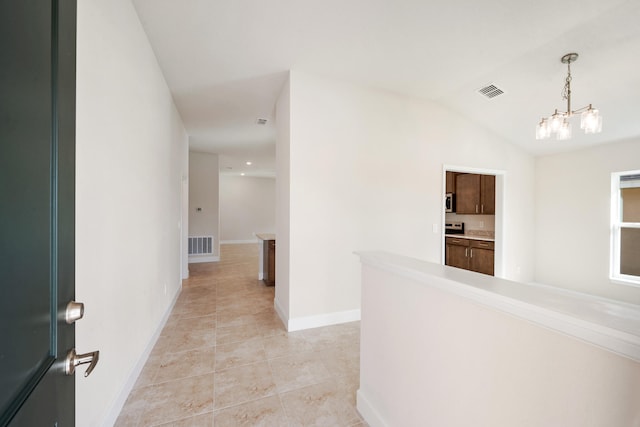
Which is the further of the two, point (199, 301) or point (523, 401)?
point (199, 301)

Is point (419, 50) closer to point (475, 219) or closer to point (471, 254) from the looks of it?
point (471, 254)

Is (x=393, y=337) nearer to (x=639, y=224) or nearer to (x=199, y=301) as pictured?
(x=199, y=301)

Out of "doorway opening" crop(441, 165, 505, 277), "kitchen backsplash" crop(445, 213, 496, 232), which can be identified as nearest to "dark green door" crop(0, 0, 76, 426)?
"doorway opening" crop(441, 165, 505, 277)

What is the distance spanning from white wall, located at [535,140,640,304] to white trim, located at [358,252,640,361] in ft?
15.0

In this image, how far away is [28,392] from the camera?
50cm

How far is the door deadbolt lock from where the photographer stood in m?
0.68

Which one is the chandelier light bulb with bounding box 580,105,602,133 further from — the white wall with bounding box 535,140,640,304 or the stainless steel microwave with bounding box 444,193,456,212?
the stainless steel microwave with bounding box 444,193,456,212

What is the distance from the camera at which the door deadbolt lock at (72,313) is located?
26.7 inches

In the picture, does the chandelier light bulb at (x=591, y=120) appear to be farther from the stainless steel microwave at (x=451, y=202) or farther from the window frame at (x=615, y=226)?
the stainless steel microwave at (x=451, y=202)

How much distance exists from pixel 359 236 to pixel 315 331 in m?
1.18

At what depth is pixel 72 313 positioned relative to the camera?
2.28ft

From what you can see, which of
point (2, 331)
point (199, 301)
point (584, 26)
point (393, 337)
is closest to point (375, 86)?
point (584, 26)

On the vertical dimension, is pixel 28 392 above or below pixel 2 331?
below

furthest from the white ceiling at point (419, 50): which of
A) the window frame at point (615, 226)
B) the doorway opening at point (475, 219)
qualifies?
the doorway opening at point (475, 219)
